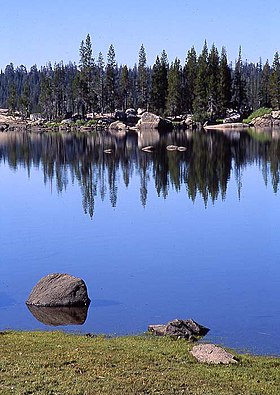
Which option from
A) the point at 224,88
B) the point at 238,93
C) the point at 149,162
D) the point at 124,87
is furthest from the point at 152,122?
the point at 149,162

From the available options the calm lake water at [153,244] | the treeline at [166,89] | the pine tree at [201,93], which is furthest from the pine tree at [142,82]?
the calm lake water at [153,244]

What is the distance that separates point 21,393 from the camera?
12789 mm

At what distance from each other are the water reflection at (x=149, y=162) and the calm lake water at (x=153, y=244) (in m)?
0.28

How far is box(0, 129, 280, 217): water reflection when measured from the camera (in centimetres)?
5392

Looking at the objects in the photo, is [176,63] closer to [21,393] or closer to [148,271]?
[148,271]

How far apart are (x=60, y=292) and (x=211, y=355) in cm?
901

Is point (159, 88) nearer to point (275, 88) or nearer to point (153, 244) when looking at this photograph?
point (275, 88)

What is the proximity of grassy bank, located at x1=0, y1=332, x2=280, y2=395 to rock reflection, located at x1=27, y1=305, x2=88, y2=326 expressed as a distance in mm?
3943

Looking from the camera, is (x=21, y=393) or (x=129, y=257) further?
(x=129, y=257)

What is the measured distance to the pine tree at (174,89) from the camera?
146 meters

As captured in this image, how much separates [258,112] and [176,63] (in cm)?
2166

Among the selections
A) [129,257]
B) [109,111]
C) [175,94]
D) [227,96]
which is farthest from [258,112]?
[129,257]

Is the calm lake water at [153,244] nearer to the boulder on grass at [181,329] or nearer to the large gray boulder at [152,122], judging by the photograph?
the boulder on grass at [181,329]

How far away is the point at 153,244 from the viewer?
3275 cm
